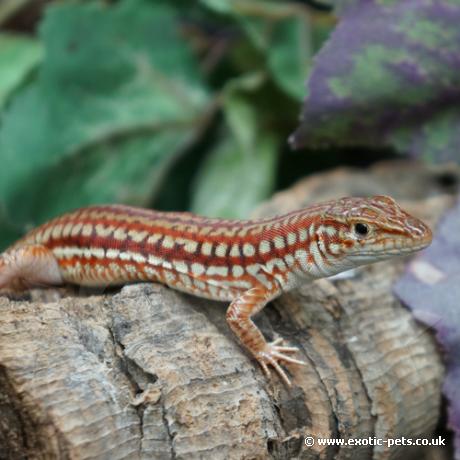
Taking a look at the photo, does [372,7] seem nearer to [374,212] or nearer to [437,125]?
[437,125]

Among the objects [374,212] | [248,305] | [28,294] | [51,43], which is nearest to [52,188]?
[51,43]

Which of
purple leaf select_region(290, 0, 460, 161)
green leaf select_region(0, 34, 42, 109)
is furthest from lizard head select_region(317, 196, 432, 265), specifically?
green leaf select_region(0, 34, 42, 109)

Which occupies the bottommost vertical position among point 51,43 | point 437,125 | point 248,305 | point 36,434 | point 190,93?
point 36,434

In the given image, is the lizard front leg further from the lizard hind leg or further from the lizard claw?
the lizard hind leg

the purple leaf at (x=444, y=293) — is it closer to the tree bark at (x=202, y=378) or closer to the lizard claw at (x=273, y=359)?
the tree bark at (x=202, y=378)

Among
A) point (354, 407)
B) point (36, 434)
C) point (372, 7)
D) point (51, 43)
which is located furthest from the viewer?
point (51, 43)

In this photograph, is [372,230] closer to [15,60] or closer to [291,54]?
[291,54]
